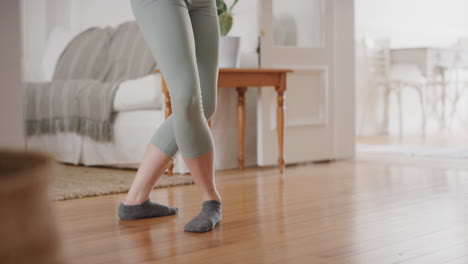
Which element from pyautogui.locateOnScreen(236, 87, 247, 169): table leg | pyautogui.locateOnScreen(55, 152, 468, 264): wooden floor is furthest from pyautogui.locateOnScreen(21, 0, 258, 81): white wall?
pyautogui.locateOnScreen(55, 152, 468, 264): wooden floor

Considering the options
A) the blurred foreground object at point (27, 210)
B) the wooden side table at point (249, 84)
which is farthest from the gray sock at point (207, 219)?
the wooden side table at point (249, 84)

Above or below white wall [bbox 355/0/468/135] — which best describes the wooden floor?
below

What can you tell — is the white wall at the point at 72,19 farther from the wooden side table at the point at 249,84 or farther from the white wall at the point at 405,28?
the white wall at the point at 405,28

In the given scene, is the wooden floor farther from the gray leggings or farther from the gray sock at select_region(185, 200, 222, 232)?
the gray leggings

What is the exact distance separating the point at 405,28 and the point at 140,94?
494 centimetres

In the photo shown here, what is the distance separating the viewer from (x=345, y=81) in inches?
162

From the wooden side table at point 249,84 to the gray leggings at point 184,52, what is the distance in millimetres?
1400

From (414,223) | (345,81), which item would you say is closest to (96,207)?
(414,223)

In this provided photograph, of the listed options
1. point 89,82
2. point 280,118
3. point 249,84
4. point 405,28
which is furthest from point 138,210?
point 405,28

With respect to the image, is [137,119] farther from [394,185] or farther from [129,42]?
[394,185]

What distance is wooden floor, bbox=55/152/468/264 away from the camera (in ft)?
4.69

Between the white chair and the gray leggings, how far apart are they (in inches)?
199

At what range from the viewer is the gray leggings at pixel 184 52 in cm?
161

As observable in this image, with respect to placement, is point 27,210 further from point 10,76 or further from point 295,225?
point 295,225
